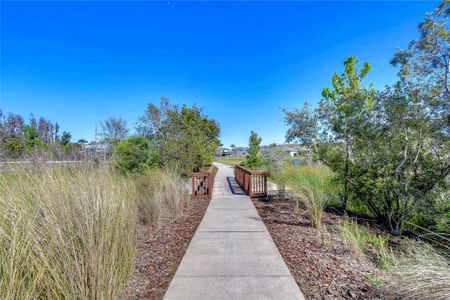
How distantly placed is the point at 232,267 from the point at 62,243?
2.03m

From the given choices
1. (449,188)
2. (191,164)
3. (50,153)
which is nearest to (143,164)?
(191,164)

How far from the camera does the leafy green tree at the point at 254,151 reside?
18.4 meters

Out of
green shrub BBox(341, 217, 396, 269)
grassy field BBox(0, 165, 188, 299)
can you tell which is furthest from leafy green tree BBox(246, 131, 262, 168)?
grassy field BBox(0, 165, 188, 299)

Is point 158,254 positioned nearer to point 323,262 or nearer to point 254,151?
point 323,262

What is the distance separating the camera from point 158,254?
11.2 ft

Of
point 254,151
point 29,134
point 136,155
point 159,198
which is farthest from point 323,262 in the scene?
point 254,151

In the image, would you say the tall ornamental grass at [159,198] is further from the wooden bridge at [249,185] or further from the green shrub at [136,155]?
the green shrub at [136,155]

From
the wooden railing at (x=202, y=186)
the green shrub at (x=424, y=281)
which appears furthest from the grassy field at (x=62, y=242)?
the wooden railing at (x=202, y=186)

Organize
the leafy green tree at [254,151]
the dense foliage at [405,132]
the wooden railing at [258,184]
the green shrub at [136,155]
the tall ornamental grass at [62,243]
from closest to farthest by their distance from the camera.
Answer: the tall ornamental grass at [62,243]
the dense foliage at [405,132]
the wooden railing at [258,184]
the green shrub at [136,155]
the leafy green tree at [254,151]

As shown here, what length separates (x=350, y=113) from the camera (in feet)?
16.6

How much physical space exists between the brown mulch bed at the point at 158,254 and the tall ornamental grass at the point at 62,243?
0.30 m

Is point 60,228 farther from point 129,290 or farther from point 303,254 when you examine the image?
point 303,254

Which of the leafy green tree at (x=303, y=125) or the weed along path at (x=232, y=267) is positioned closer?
the weed along path at (x=232, y=267)

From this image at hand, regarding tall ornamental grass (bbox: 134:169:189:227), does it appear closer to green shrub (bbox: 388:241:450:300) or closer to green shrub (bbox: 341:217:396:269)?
green shrub (bbox: 341:217:396:269)
